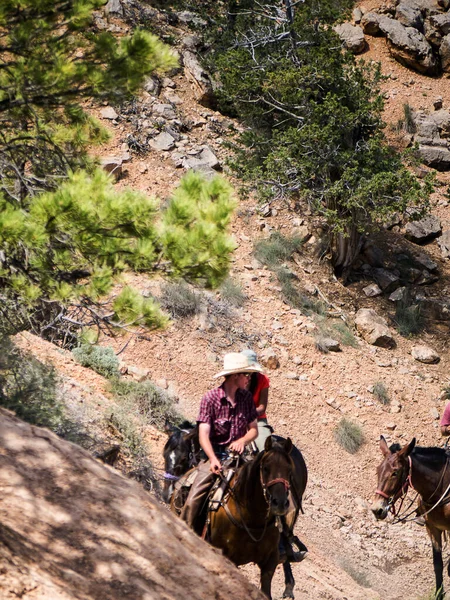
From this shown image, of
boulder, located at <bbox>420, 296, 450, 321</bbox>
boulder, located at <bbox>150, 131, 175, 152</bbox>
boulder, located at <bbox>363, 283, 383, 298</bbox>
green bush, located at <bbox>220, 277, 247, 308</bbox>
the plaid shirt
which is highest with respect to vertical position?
the plaid shirt

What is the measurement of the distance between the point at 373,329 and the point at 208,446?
12291mm

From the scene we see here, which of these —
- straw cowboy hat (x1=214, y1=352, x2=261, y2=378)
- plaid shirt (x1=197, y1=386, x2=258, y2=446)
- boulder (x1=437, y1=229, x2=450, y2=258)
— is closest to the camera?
plaid shirt (x1=197, y1=386, x2=258, y2=446)

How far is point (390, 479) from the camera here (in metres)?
8.59

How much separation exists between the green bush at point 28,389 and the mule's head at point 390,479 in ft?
12.7

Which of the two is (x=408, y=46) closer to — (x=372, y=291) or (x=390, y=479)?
(x=372, y=291)

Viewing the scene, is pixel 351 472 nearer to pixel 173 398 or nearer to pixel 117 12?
pixel 173 398

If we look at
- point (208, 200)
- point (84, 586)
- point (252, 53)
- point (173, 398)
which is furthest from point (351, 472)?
point (252, 53)

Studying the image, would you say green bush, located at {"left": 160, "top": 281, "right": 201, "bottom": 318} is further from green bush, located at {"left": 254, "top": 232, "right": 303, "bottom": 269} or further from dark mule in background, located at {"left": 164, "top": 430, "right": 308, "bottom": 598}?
dark mule in background, located at {"left": 164, "top": 430, "right": 308, "bottom": 598}

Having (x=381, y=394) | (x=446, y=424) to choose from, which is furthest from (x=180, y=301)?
(x=446, y=424)

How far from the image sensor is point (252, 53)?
21500mm

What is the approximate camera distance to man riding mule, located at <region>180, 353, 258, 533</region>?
271 inches

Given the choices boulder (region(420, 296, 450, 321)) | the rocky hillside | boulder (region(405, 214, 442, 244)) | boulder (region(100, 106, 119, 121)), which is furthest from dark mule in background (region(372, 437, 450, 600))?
boulder (region(100, 106, 119, 121))

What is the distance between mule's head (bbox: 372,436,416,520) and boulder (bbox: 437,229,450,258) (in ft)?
50.4

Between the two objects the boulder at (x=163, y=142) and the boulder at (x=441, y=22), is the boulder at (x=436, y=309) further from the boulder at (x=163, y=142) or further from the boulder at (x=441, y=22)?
the boulder at (x=441, y=22)
